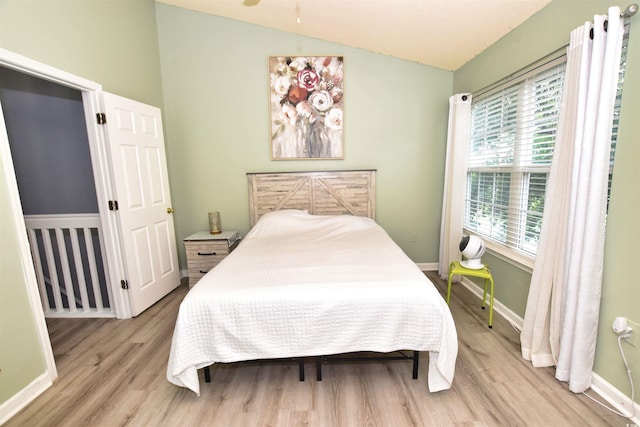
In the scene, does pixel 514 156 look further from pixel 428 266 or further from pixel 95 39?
pixel 95 39

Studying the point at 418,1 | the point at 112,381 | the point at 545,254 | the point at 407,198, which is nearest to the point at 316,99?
the point at 418,1

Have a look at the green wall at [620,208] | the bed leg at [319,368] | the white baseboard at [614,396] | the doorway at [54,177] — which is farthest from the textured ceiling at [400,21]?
the bed leg at [319,368]

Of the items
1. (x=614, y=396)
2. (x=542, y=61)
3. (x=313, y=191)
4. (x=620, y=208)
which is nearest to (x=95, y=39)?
(x=313, y=191)

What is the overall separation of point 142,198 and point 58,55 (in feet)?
4.01

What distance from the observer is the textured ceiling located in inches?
87.5

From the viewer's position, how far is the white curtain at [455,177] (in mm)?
3031

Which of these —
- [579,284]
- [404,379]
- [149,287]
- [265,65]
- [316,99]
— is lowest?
[404,379]

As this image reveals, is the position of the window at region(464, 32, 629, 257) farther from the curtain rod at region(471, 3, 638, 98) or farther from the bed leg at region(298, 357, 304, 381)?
the bed leg at region(298, 357, 304, 381)

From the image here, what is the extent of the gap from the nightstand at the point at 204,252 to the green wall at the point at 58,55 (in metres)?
1.42

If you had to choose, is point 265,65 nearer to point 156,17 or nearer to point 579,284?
point 156,17

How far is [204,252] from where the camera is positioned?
311cm

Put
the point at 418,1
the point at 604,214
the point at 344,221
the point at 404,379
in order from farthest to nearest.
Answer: the point at 344,221 → the point at 418,1 → the point at 404,379 → the point at 604,214

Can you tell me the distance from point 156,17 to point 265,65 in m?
1.28

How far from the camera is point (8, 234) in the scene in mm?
1645
